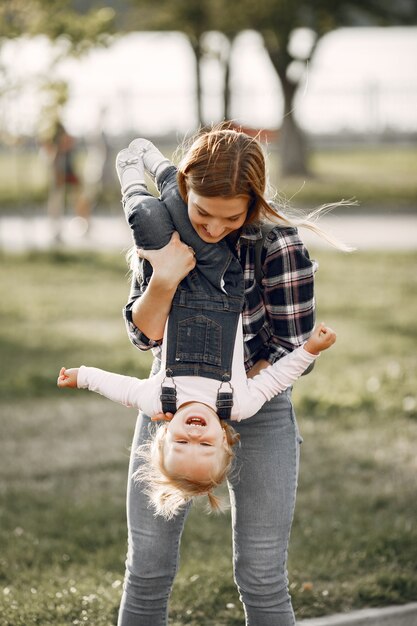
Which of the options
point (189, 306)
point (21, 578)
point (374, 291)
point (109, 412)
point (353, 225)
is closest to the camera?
point (189, 306)

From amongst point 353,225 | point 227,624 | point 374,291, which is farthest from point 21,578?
point 353,225

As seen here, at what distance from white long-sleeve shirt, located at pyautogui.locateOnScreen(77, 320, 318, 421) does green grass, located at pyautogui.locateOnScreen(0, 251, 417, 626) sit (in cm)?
138

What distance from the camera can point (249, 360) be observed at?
308cm

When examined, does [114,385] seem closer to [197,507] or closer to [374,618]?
[374,618]

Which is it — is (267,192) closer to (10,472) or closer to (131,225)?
(131,225)

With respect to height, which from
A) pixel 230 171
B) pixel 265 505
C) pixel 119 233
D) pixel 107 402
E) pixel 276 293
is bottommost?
pixel 119 233

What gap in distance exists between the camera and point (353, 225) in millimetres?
17141

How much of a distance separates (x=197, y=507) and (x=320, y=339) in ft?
8.60

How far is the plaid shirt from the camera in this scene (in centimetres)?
296

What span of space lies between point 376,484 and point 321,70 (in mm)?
23324

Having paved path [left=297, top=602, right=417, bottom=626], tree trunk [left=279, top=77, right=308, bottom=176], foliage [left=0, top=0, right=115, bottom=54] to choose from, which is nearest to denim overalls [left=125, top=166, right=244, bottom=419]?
paved path [left=297, top=602, right=417, bottom=626]

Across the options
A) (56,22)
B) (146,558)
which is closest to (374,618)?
(146,558)

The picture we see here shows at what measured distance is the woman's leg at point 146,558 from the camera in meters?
3.07

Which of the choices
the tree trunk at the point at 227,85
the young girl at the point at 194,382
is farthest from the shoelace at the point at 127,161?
the tree trunk at the point at 227,85
